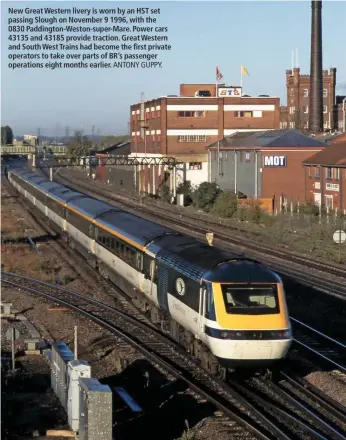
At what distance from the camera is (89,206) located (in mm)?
30688

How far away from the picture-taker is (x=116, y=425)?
1135cm

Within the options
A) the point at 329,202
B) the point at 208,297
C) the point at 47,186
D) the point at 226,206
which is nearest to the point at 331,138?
the point at 329,202

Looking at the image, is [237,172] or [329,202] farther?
[237,172]

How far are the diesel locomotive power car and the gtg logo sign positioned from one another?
31651 mm

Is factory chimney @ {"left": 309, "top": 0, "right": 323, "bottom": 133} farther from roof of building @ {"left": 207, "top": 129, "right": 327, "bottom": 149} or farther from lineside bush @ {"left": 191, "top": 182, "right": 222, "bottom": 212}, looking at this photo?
lineside bush @ {"left": 191, "top": 182, "right": 222, "bottom": 212}

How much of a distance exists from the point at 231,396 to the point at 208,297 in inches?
64.4

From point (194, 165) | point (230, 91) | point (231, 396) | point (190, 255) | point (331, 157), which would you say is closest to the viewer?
point (231, 396)

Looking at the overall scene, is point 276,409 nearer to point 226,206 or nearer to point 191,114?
point 226,206

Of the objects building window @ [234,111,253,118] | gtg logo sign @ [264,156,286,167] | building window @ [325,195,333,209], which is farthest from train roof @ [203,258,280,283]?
building window @ [234,111,253,118]

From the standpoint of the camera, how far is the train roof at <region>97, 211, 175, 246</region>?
19625 mm

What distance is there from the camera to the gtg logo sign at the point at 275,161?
52.3 m

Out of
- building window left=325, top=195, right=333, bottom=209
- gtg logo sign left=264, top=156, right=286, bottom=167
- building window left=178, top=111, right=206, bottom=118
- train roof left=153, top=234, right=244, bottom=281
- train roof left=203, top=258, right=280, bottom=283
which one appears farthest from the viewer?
building window left=178, top=111, right=206, bottom=118

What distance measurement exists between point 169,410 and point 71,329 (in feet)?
22.9

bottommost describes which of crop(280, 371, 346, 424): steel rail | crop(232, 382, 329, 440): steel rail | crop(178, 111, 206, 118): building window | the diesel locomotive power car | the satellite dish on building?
crop(280, 371, 346, 424): steel rail
